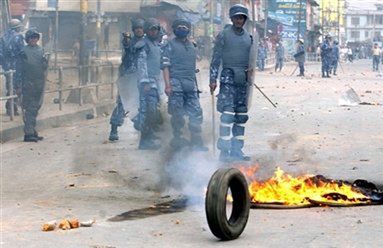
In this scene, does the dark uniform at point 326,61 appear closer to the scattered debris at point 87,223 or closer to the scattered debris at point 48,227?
the scattered debris at point 87,223

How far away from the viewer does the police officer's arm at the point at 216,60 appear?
1094cm

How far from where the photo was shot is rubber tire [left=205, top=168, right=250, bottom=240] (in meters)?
6.32

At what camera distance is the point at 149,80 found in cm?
1260

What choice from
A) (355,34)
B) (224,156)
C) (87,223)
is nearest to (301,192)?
(87,223)

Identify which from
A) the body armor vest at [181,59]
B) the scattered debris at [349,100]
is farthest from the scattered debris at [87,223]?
the scattered debris at [349,100]

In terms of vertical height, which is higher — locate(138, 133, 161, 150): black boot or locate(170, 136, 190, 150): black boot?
locate(170, 136, 190, 150): black boot

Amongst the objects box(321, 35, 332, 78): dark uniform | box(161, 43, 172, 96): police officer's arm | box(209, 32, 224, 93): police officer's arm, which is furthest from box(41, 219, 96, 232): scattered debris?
box(321, 35, 332, 78): dark uniform

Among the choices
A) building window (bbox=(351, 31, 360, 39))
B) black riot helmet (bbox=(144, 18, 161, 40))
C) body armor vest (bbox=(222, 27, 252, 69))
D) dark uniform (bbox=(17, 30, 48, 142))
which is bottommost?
dark uniform (bbox=(17, 30, 48, 142))

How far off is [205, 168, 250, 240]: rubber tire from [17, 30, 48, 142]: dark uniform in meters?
7.64

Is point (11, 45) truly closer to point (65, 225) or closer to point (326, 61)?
point (65, 225)

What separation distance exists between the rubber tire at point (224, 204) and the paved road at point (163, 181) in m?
0.10

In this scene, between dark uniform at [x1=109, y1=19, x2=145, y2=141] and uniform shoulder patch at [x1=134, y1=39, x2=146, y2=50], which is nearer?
uniform shoulder patch at [x1=134, y1=39, x2=146, y2=50]

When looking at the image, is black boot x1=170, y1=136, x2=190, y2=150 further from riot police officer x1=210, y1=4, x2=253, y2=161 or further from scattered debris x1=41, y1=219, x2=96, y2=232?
scattered debris x1=41, y1=219, x2=96, y2=232

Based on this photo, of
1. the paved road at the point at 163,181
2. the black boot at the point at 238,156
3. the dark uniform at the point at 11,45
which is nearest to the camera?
the paved road at the point at 163,181
